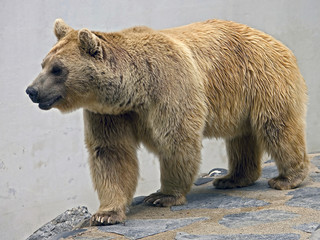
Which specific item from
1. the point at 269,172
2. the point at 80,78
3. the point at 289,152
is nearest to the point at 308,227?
the point at 289,152

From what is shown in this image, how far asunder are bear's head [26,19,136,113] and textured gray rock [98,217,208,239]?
0.89 m

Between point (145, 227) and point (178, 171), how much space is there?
1.97 feet

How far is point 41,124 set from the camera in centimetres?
711

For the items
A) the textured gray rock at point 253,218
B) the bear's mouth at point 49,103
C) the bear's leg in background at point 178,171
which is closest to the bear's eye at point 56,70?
the bear's mouth at point 49,103

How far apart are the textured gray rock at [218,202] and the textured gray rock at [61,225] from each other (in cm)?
158

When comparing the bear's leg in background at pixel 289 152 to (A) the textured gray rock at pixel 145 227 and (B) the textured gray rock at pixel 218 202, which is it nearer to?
(B) the textured gray rock at pixel 218 202

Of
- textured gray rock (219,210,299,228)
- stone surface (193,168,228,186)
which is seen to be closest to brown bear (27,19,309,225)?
textured gray rock (219,210,299,228)

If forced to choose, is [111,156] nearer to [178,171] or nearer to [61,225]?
[178,171]

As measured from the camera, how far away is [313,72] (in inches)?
335

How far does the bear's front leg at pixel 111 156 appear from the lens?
4.59 meters

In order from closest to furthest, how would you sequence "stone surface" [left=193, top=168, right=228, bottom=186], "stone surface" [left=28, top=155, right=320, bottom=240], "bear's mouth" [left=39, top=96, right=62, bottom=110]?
1. "stone surface" [left=28, top=155, right=320, bottom=240]
2. "bear's mouth" [left=39, top=96, right=62, bottom=110]
3. "stone surface" [left=193, top=168, right=228, bottom=186]

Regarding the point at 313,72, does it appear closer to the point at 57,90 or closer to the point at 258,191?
the point at 258,191

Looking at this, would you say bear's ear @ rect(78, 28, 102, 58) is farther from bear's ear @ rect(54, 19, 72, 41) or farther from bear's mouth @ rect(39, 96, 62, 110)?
bear's mouth @ rect(39, 96, 62, 110)

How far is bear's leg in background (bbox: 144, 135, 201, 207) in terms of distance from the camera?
15.1 ft
